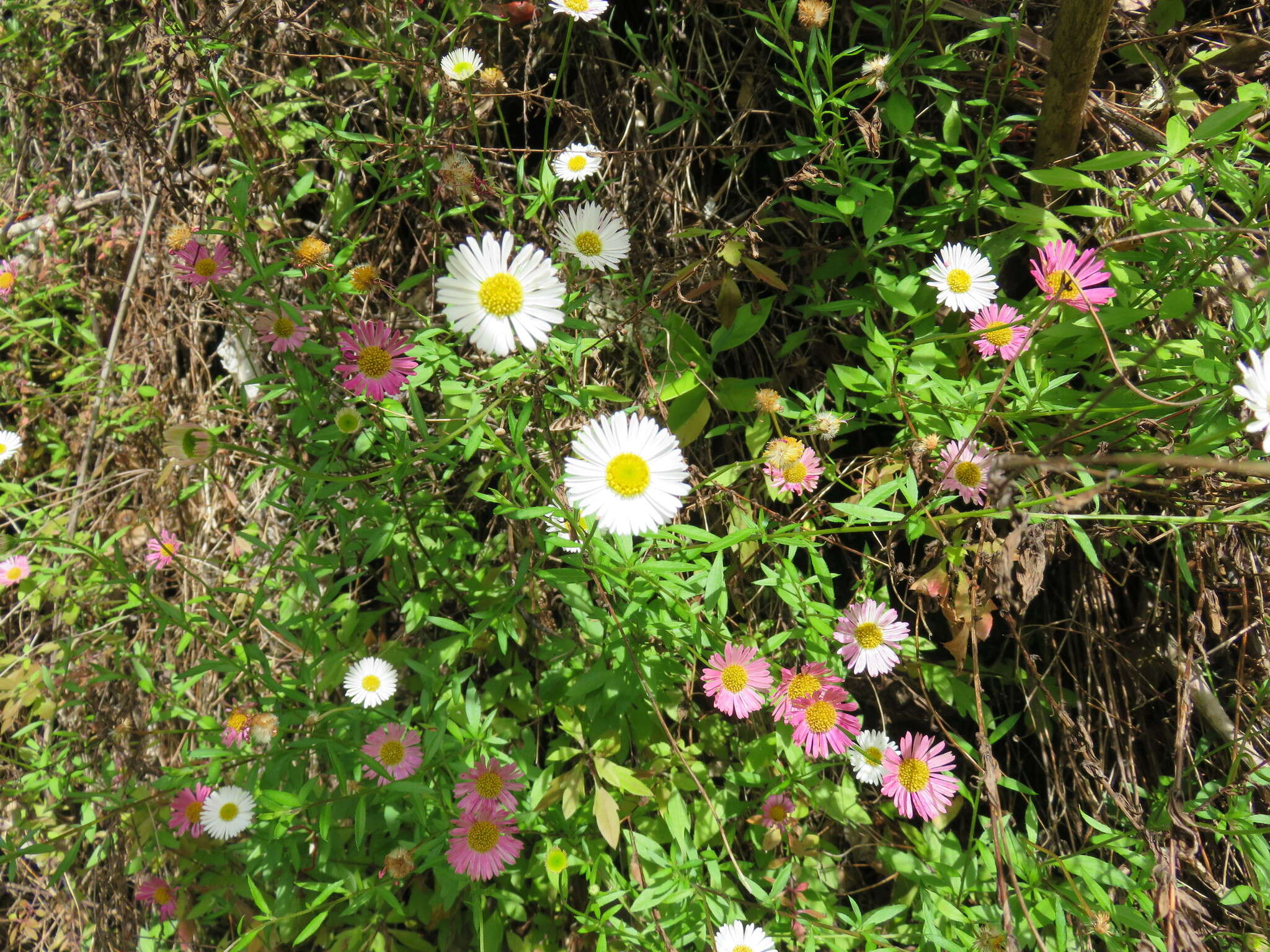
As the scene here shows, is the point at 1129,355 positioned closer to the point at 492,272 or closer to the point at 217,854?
the point at 492,272

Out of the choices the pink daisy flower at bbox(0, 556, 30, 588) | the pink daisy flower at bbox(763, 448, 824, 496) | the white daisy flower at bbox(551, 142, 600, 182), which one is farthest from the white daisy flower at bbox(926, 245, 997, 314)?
the pink daisy flower at bbox(0, 556, 30, 588)

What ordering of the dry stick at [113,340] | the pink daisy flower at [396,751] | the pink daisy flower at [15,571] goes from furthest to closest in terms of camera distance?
1. the dry stick at [113,340]
2. the pink daisy flower at [15,571]
3. the pink daisy flower at [396,751]

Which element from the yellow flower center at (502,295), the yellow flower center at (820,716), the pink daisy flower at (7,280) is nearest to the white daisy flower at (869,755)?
the yellow flower center at (820,716)

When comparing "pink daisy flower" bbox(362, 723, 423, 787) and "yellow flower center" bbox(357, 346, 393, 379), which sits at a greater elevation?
"yellow flower center" bbox(357, 346, 393, 379)

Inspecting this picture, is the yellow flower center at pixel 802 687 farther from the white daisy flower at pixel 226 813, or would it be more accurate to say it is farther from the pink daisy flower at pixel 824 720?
the white daisy flower at pixel 226 813

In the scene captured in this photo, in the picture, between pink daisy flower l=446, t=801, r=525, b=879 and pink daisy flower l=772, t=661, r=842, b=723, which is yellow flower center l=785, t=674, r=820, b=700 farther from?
pink daisy flower l=446, t=801, r=525, b=879

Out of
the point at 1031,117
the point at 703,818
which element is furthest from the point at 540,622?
the point at 1031,117

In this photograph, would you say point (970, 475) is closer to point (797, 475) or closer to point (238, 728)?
point (797, 475)
